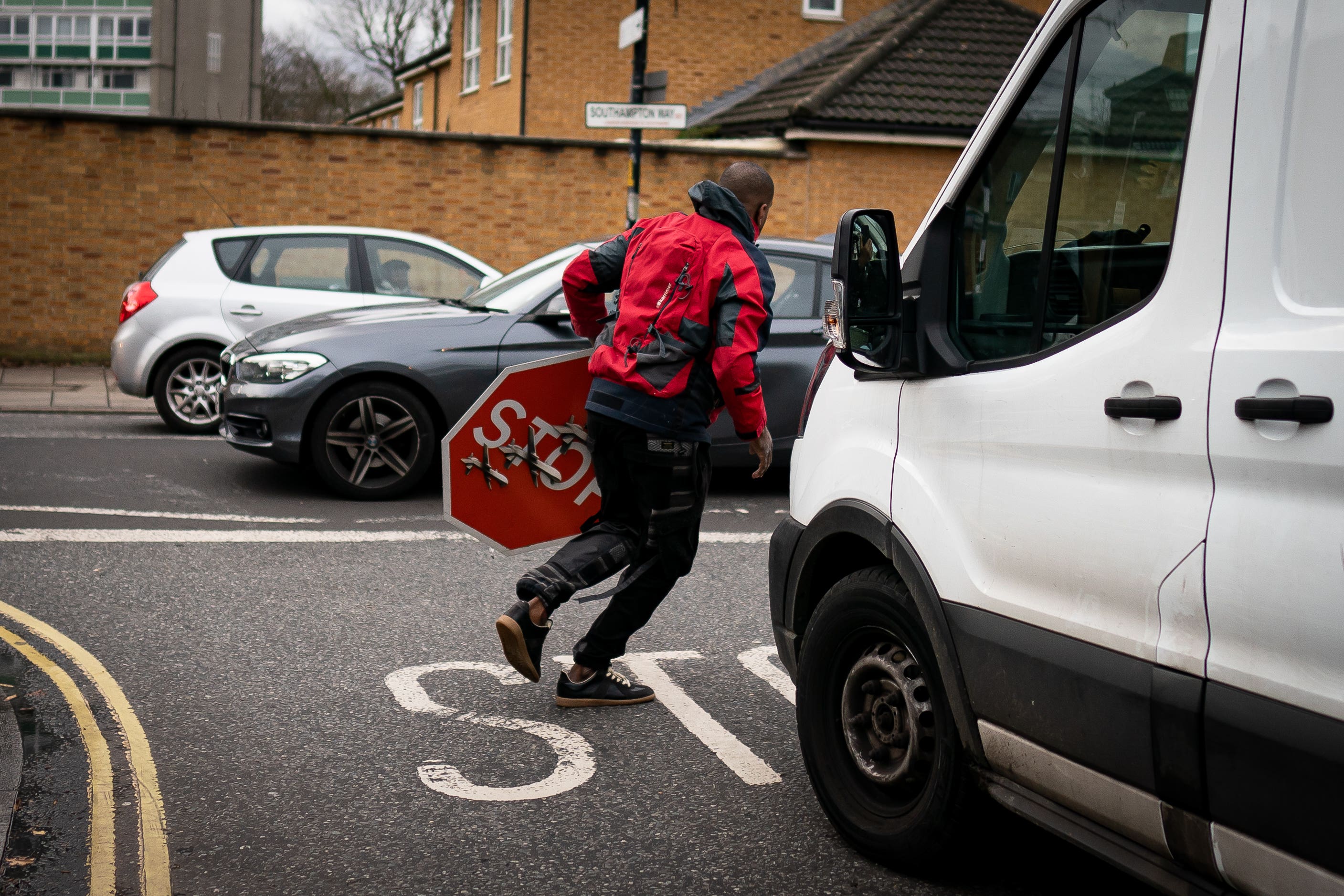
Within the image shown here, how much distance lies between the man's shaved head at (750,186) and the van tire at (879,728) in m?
1.51

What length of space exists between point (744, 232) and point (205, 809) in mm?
2382

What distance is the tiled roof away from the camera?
58.9 feet

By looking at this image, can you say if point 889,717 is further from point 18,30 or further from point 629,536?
point 18,30

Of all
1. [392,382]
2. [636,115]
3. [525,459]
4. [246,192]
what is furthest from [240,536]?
[246,192]

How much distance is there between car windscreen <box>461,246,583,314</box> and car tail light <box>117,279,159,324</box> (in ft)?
10.9

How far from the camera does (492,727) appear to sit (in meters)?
4.30

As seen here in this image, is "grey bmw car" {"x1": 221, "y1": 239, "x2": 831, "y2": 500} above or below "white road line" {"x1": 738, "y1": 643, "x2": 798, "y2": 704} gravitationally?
above

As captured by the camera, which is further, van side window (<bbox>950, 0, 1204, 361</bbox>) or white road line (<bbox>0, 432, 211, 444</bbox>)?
white road line (<bbox>0, 432, 211, 444</bbox>)

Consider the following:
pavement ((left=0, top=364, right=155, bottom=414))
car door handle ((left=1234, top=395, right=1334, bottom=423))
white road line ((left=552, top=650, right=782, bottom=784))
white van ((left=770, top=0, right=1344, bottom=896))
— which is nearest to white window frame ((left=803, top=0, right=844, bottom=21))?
pavement ((left=0, top=364, right=155, bottom=414))

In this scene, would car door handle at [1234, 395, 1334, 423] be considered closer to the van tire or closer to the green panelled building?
→ the van tire

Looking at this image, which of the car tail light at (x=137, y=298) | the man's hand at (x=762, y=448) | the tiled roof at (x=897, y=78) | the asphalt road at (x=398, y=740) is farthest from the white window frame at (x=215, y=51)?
the man's hand at (x=762, y=448)

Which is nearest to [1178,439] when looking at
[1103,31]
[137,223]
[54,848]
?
[1103,31]

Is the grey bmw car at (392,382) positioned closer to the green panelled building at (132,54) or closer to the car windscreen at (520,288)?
the car windscreen at (520,288)

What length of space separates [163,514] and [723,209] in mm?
4668
